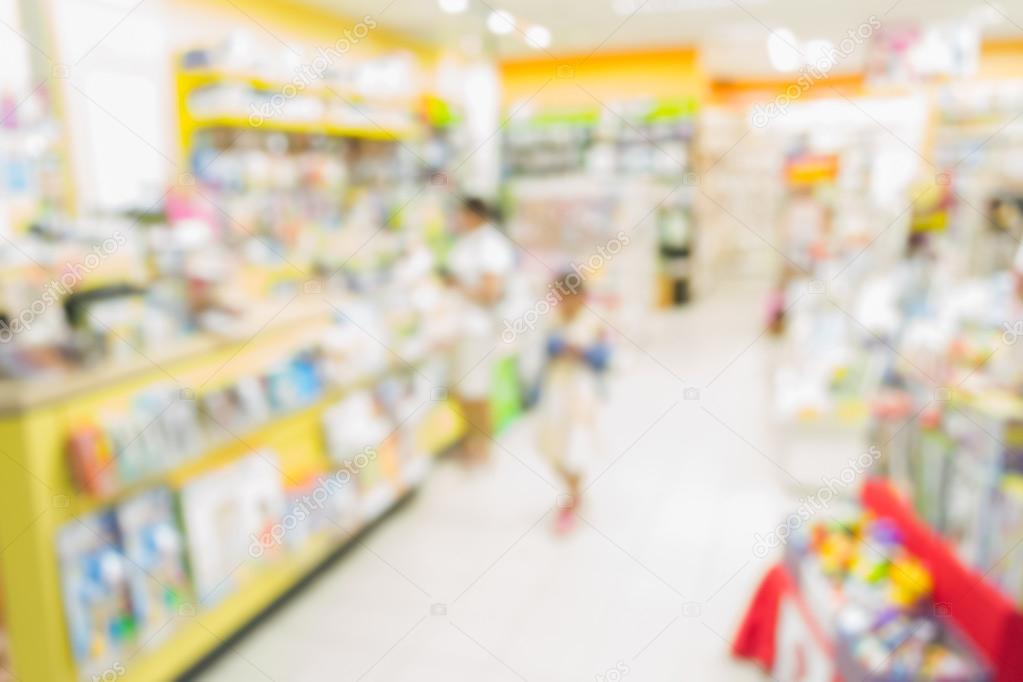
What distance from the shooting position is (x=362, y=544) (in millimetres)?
3846

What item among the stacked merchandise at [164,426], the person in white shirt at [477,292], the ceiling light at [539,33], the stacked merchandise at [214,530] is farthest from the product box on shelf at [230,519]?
the ceiling light at [539,33]

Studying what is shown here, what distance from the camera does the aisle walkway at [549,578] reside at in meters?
2.81

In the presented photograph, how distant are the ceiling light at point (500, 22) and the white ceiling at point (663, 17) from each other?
78mm

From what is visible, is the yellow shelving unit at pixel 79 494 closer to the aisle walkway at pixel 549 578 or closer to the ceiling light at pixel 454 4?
→ the aisle walkway at pixel 549 578

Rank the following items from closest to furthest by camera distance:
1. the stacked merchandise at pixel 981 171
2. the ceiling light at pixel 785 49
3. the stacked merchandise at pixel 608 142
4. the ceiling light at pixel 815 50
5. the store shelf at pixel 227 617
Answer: the store shelf at pixel 227 617 → the stacked merchandise at pixel 981 171 → the ceiling light at pixel 785 49 → the ceiling light at pixel 815 50 → the stacked merchandise at pixel 608 142

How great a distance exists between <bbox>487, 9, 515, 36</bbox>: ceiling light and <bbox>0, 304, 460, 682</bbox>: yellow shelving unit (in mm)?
2684

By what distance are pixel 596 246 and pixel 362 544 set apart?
4.19 metres

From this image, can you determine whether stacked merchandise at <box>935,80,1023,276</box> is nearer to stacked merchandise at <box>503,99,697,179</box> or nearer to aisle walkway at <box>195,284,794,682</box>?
aisle walkway at <box>195,284,794,682</box>

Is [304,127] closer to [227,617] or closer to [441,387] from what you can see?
[441,387]

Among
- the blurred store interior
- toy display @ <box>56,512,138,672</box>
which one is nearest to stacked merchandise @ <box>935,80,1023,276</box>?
the blurred store interior

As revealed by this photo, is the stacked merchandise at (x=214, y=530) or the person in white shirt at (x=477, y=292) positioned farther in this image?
the person in white shirt at (x=477, y=292)

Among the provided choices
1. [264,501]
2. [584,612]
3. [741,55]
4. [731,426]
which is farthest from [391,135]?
[741,55]

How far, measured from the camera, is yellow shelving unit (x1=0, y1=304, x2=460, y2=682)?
7.41 feet

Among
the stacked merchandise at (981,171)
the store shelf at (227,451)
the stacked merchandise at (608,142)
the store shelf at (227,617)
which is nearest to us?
the store shelf at (227,451)
